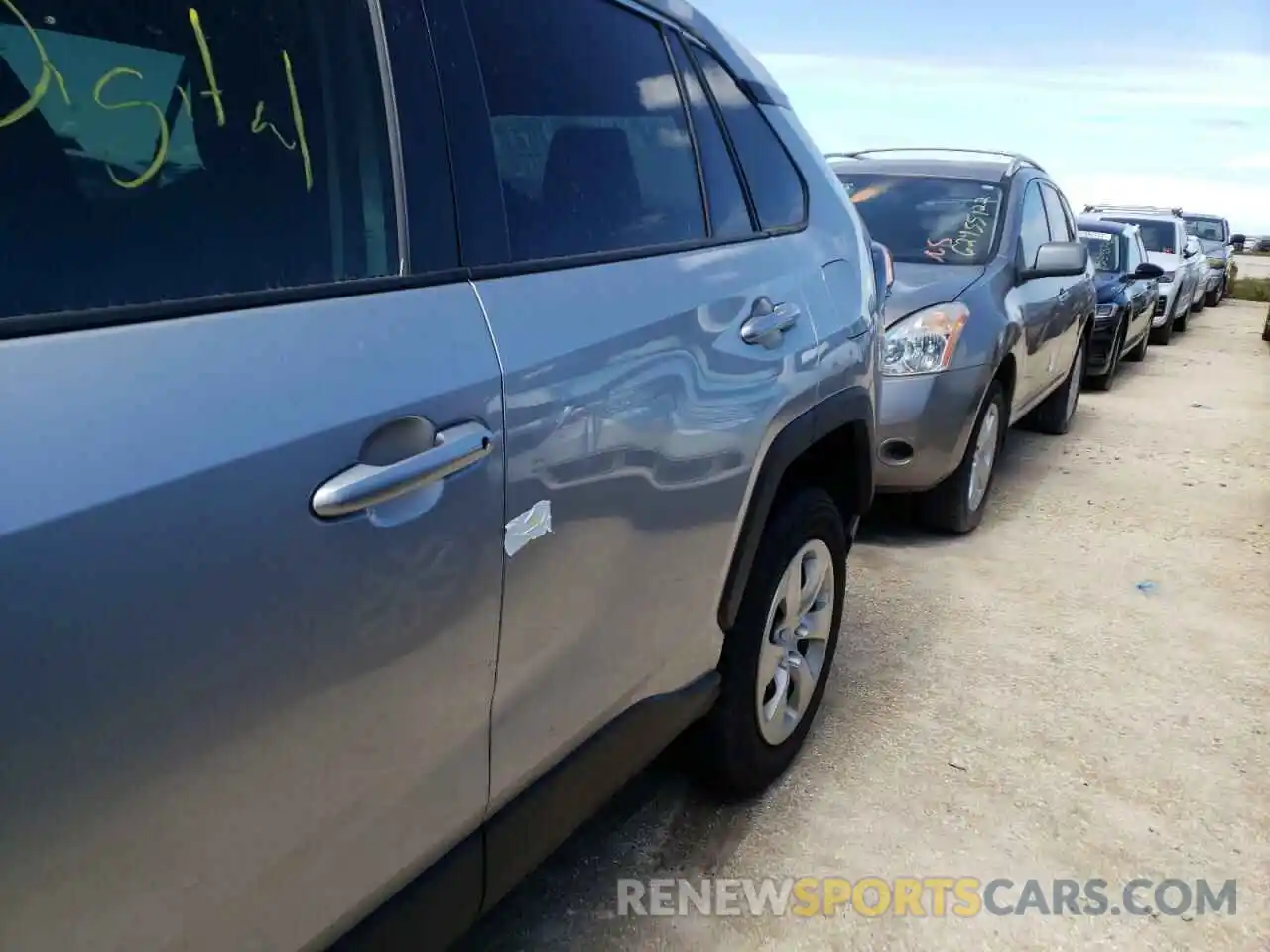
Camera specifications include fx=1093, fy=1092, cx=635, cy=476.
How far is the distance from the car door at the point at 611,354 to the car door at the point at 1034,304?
3278 millimetres

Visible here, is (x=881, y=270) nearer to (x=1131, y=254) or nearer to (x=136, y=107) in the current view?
(x=136, y=107)

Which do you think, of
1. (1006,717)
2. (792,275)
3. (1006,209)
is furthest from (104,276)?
(1006,209)

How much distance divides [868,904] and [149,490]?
2.03m

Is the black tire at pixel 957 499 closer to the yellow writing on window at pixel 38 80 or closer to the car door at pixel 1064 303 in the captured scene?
the car door at pixel 1064 303

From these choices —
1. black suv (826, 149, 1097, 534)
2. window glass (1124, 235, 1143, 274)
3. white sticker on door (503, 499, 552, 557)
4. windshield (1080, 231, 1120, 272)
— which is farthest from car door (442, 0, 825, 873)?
window glass (1124, 235, 1143, 274)

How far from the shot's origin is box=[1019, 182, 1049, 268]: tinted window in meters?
5.67

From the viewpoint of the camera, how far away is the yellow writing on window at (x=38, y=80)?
3.69 feet

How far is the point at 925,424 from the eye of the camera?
179 inches

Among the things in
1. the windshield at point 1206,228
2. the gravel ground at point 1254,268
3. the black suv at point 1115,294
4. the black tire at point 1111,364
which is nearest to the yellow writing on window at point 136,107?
the black suv at point 1115,294

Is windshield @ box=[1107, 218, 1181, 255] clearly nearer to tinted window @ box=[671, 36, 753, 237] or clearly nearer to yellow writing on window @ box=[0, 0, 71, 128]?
tinted window @ box=[671, 36, 753, 237]

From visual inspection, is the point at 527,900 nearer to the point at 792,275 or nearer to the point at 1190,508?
the point at 792,275

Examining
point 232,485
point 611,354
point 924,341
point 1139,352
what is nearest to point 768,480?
point 611,354

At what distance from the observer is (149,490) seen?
109cm

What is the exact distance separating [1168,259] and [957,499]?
10579 mm
